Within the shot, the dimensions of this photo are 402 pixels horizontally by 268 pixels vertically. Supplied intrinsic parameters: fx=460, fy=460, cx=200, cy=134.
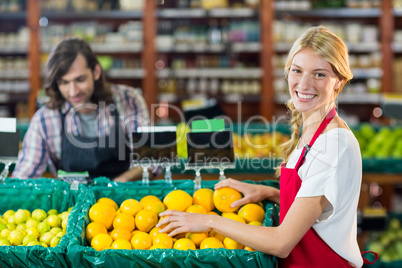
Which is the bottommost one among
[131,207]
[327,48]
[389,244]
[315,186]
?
[389,244]

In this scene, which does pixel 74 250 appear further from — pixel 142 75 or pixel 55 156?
pixel 142 75

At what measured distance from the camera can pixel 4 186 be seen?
1837 mm

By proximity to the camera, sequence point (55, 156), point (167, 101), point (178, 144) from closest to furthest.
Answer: point (178, 144), point (55, 156), point (167, 101)

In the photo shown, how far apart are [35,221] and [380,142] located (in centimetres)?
274

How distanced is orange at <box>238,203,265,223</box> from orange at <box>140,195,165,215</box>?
28cm

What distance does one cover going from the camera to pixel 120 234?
154 centimetres

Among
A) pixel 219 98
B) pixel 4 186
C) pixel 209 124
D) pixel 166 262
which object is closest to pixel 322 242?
pixel 166 262

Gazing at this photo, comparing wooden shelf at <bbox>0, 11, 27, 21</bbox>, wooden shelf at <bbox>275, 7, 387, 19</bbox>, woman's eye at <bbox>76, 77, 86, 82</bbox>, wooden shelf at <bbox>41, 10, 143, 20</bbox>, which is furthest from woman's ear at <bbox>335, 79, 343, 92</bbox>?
wooden shelf at <bbox>0, 11, 27, 21</bbox>

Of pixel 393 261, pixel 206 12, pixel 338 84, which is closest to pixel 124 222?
pixel 338 84

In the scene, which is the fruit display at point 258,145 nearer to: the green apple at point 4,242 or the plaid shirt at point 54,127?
the plaid shirt at point 54,127

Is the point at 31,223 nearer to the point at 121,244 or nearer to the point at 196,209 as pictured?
the point at 121,244

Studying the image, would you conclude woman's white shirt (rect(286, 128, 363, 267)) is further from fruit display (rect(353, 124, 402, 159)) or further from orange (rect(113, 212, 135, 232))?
fruit display (rect(353, 124, 402, 159))

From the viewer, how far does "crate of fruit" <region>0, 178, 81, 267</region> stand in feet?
4.59

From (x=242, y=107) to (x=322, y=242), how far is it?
432 centimetres
